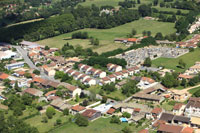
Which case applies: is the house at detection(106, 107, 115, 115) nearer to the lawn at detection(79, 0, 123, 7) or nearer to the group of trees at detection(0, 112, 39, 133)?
the group of trees at detection(0, 112, 39, 133)

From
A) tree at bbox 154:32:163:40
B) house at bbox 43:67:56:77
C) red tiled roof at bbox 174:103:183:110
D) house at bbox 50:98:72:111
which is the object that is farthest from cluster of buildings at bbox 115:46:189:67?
house at bbox 50:98:72:111

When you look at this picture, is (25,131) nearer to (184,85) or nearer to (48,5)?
(184,85)

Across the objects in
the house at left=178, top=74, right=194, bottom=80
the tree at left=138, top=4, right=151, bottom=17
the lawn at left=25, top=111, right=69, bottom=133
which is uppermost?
the tree at left=138, top=4, right=151, bottom=17

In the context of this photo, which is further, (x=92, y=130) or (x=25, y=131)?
(x=92, y=130)

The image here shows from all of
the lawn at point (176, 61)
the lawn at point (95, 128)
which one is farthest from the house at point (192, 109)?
the lawn at point (176, 61)

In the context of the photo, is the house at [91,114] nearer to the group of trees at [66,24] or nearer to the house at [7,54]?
the house at [7,54]

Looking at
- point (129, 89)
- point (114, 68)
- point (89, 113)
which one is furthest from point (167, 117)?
point (114, 68)

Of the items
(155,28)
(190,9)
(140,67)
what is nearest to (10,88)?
(140,67)
